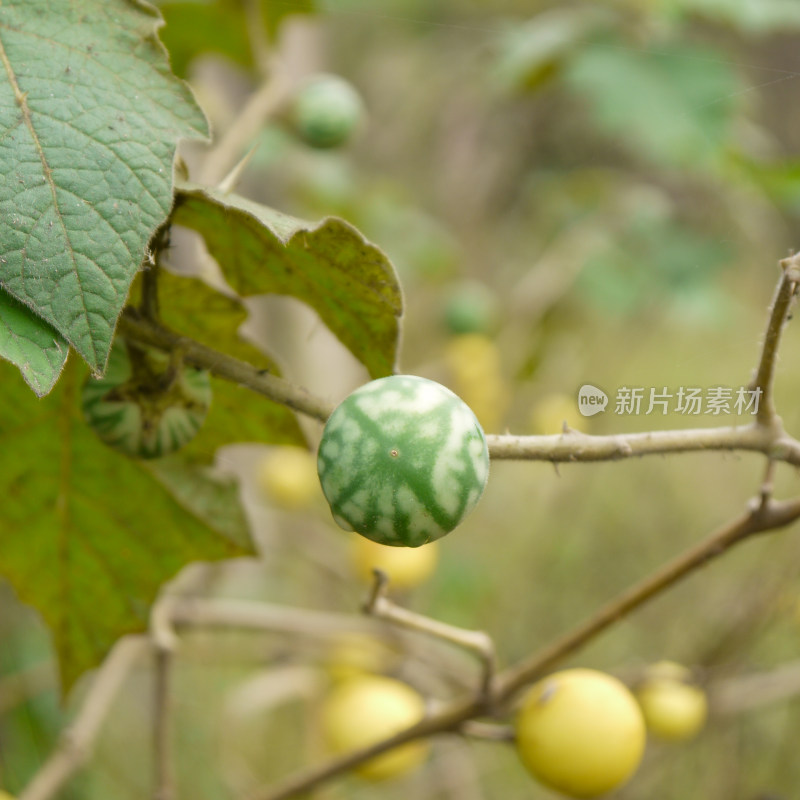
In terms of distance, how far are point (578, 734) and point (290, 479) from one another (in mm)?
1150

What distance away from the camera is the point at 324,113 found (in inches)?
57.2

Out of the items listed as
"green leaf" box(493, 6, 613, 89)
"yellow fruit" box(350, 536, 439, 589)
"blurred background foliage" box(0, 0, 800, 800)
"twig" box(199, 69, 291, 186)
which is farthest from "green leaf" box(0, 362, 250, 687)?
"green leaf" box(493, 6, 613, 89)

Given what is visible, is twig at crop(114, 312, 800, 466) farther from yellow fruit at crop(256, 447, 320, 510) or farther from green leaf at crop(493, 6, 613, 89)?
green leaf at crop(493, 6, 613, 89)

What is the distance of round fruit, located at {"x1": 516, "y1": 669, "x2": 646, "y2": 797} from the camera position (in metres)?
0.84

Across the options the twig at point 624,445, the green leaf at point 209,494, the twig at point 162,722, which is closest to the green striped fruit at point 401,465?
the twig at point 624,445

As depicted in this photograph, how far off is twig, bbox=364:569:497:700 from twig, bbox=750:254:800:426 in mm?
303

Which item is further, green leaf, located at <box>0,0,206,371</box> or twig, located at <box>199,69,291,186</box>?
twig, located at <box>199,69,291,186</box>

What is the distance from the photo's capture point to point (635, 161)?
325 cm

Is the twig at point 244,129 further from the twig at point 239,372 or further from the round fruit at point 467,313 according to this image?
the round fruit at point 467,313

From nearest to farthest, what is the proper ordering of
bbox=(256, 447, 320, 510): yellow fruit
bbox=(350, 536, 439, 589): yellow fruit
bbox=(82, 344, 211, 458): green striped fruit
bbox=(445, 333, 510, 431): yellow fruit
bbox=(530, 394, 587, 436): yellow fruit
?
bbox=(82, 344, 211, 458): green striped fruit, bbox=(350, 536, 439, 589): yellow fruit, bbox=(530, 394, 587, 436): yellow fruit, bbox=(256, 447, 320, 510): yellow fruit, bbox=(445, 333, 510, 431): yellow fruit

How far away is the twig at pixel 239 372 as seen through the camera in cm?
57

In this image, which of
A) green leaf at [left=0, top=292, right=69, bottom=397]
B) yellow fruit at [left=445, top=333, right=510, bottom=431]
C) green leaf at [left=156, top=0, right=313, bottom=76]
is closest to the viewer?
green leaf at [left=0, top=292, right=69, bottom=397]

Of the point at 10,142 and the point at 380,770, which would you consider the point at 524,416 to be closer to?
the point at 380,770

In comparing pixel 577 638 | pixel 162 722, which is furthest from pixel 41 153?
pixel 162 722
